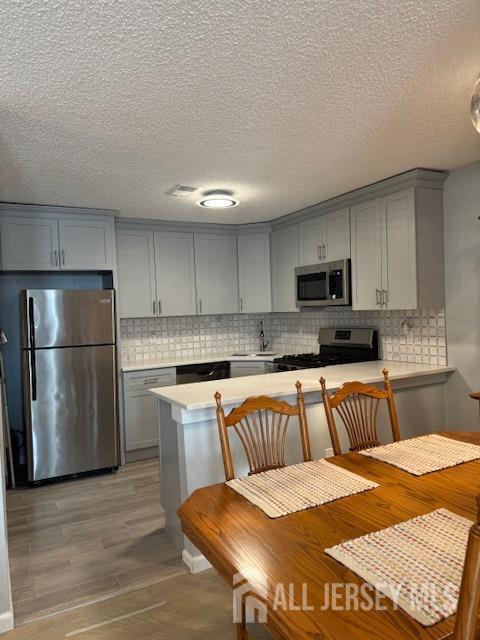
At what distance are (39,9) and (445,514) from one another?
1.94m

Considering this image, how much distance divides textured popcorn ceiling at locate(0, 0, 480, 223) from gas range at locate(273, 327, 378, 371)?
1451mm

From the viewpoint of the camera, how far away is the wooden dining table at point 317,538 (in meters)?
0.87

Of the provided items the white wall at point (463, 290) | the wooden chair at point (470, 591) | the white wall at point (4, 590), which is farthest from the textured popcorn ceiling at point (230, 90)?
the white wall at point (4, 590)

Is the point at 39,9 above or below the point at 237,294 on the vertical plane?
above

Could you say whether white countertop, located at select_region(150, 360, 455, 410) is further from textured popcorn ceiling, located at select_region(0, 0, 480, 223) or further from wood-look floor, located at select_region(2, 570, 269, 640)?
textured popcorn ceiling, located at select_region(0, 0, 480, 223)

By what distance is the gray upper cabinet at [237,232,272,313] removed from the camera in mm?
4965

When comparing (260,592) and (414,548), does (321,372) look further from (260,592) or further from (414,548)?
(260,592)

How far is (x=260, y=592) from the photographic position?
0.97 meters

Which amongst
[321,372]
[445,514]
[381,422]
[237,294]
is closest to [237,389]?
[321,372]

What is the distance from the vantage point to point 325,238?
13.5 feet

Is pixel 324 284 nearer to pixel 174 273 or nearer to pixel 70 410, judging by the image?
pixel 174 273

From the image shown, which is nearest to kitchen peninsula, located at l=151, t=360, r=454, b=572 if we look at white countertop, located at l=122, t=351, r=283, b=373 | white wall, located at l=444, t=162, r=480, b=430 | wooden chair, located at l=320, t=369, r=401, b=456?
white wall, located at l=444, t=162, r=480, b=430

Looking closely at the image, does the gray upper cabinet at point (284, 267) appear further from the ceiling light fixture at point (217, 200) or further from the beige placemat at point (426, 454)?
the beige placemat at point (426, 454)

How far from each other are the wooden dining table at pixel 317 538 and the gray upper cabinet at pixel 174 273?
10.3 feet
